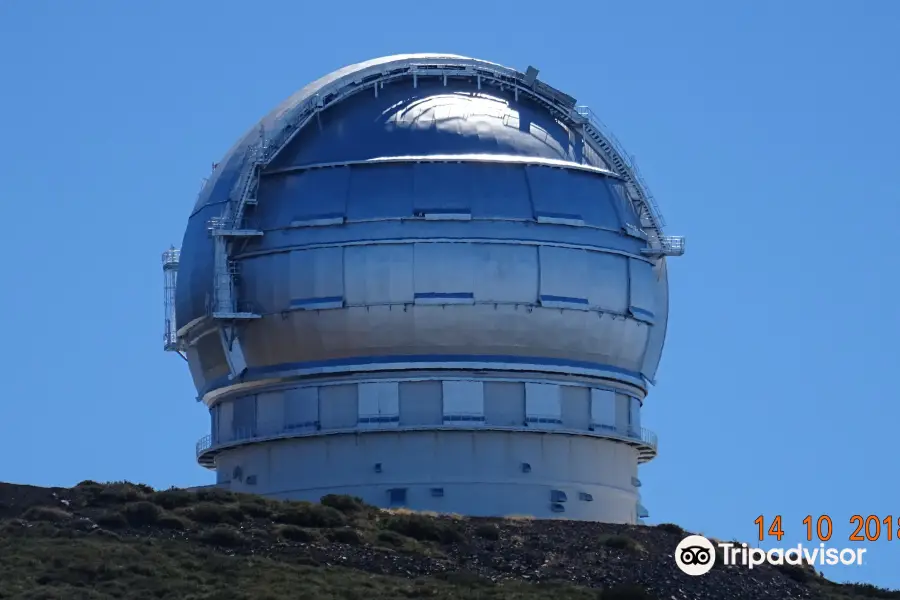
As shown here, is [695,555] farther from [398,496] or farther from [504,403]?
[398,496]

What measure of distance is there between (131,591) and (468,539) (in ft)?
29.8

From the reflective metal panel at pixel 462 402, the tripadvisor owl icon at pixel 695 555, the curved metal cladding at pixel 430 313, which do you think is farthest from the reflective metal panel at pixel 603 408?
the tripadvisor owl icon at pixel 695 555

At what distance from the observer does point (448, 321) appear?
2135 inches

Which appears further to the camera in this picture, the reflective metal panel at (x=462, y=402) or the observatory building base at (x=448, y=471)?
the reflective metal panel at (x=462, y=402)

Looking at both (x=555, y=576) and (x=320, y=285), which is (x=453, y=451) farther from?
(x=555, y=576)

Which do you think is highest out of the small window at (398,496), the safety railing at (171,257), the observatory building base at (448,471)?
the safety railing at (171,257)

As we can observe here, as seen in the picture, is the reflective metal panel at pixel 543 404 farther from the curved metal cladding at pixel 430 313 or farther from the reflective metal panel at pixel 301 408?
the reflective metal panel at pixel 301 408

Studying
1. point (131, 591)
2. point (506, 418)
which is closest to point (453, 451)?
point (506, 418)

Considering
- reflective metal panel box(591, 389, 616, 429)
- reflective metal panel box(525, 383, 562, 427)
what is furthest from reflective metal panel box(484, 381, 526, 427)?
reflective metal panel box(591, 389, 616, 429)

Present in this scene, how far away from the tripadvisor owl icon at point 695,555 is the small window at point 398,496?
7782mm

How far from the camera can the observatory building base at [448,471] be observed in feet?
179

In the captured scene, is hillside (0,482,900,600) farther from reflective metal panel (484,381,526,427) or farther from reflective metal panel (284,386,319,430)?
reflective metal panel (284,386,319,430)

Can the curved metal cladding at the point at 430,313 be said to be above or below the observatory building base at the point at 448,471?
above

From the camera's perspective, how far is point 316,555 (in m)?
45.4
